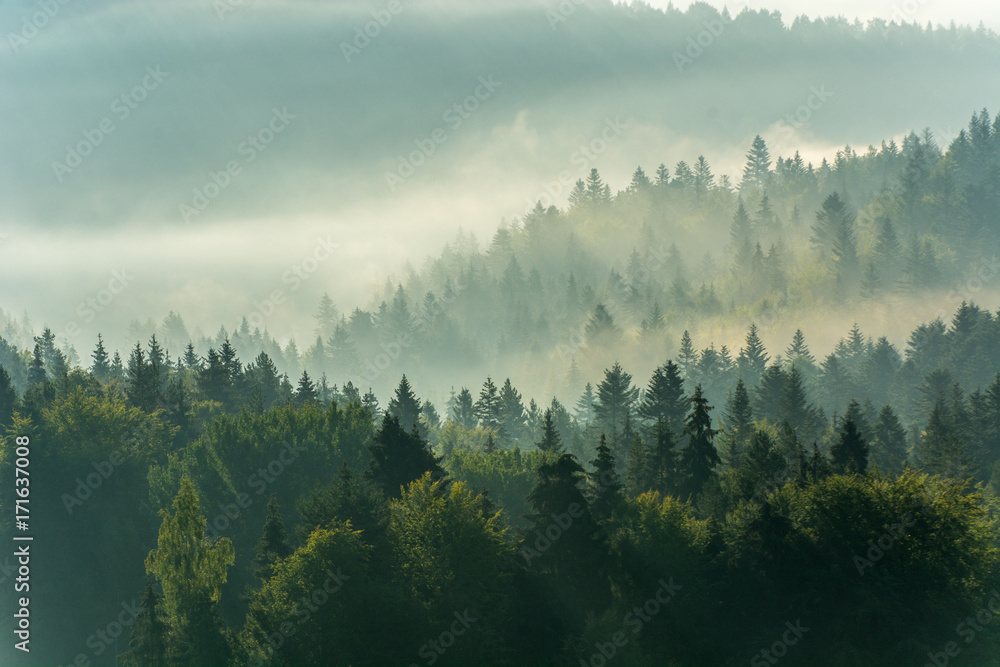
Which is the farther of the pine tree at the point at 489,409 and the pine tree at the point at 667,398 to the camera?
the pine tree at the point at 489,409

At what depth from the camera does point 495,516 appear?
66062mm

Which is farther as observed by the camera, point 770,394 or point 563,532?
point 770,394

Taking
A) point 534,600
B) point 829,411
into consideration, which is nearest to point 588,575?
point 534,600

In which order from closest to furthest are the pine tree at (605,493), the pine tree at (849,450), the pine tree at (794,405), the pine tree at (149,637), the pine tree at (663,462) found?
the pine tree at (149,637) < the pine tree at (605,493) < the pine tree at (849,450) < the pine tree at (663,462) < the pine tree at (794,405)

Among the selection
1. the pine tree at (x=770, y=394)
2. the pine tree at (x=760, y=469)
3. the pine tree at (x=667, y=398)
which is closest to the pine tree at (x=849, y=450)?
the pine tree at (x=760, y=469)

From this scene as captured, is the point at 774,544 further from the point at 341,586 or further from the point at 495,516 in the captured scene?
the point at 341,586

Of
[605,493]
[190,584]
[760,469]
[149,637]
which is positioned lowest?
[149,637]

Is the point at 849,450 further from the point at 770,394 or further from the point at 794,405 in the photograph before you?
the point at 770,394

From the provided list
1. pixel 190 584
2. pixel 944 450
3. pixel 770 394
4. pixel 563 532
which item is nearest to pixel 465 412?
pixel 770 394

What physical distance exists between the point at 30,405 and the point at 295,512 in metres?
32.6

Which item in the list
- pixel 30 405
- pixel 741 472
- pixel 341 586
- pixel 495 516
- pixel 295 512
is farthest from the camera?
pixel 30 405

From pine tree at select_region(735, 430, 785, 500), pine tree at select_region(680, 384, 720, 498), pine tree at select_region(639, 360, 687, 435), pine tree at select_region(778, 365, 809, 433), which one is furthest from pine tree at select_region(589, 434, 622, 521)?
pine tree at select_region(778, 365, 809, 433)

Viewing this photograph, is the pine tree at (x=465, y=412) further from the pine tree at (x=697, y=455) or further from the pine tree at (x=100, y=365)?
the pine tree at (x=697, y=455)

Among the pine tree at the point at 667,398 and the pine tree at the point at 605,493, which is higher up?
the pine tree at the point at 667,398
